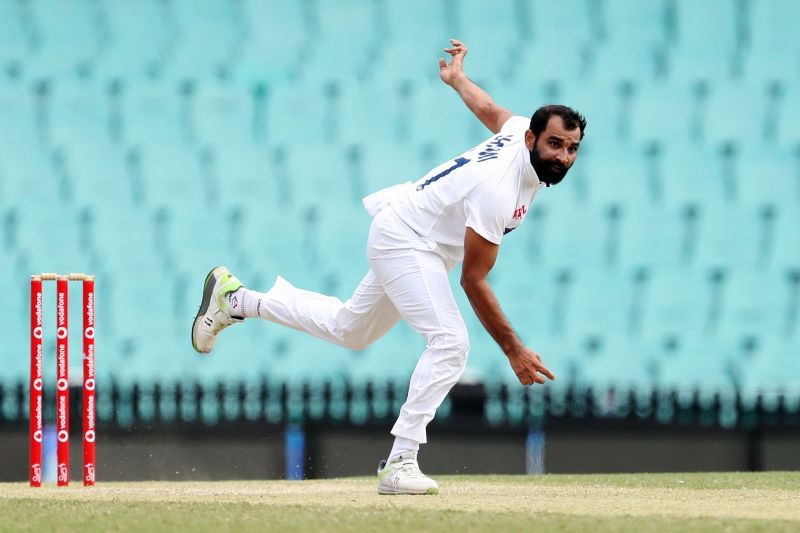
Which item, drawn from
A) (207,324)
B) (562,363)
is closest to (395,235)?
(207,324)

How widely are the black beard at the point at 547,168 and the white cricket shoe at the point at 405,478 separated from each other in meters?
1.11

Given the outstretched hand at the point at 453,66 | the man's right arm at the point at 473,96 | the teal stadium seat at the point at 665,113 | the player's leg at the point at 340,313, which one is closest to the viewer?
the player's leg at the point at 340,313

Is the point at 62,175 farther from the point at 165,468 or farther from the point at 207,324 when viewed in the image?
the point at 207,324

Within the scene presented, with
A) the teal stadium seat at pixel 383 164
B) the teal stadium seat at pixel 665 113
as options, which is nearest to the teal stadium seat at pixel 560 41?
the teal stadium seat at pixel 383 164

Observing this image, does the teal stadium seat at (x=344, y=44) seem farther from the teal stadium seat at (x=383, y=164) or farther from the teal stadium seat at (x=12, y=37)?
the teal stadium seat at (x=12, y=37)

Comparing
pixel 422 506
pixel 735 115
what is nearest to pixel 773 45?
pixel 735 115

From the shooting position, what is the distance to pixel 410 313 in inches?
210

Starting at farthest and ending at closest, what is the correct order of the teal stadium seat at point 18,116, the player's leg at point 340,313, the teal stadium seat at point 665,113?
the teal stadium seat at point 665,113
the teal stadium seat at point 18,116
the player's leg at point 340,313

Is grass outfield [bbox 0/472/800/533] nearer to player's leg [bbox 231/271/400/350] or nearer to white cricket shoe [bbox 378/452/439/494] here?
white cricket shoe [bbox 378/452/439/494]

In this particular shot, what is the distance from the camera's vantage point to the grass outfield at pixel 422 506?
423cm

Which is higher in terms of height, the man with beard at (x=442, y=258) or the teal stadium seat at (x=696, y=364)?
the man with beard at (x=442, y=258)

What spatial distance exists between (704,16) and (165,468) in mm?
6920

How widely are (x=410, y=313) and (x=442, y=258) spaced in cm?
27

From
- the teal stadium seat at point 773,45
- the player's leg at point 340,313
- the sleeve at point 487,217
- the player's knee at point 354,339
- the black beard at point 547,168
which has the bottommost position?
the player's knee at point 354,339
